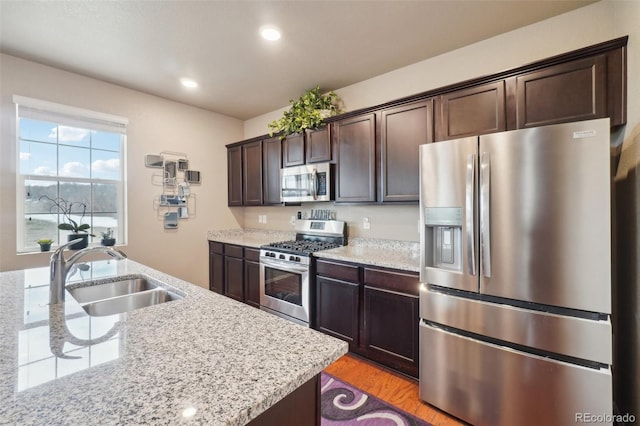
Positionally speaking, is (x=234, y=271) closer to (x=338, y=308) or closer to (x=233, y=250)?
(x=233, y=250)

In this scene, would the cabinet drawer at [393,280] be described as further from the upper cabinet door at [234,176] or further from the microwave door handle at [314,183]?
the upper cabinet door at [234,176]

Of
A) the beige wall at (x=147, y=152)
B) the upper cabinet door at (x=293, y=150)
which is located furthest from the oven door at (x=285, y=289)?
the beige wall at (x=147, y=152)

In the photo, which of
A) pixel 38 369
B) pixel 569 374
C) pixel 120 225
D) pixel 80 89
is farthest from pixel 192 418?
pixel 80 89

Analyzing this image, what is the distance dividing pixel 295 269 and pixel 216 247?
167cm

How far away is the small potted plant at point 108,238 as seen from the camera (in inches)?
119

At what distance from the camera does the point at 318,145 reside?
3203mm

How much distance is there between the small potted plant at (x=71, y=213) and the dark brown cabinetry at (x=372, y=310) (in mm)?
2485

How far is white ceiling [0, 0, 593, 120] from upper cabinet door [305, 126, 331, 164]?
0.56 m

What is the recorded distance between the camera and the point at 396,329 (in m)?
2.25

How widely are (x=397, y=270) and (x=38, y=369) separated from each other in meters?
1.99

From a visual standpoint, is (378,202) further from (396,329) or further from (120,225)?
(120,225)

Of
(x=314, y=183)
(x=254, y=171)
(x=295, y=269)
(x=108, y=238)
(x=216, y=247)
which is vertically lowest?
(x=295, y=269)

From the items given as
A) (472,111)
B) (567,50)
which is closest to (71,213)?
(472,111)

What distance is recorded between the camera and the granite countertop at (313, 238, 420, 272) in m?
2.27
